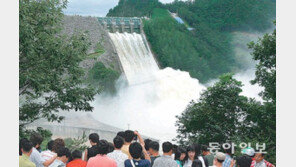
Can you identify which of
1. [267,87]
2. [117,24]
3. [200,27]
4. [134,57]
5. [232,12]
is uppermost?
[232,12]

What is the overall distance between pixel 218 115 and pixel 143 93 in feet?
115

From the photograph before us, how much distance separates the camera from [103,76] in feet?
181

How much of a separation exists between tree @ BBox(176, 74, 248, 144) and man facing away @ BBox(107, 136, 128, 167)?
13.2 m

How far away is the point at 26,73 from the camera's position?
46.0 ft

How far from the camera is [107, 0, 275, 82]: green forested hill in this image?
68.0 m

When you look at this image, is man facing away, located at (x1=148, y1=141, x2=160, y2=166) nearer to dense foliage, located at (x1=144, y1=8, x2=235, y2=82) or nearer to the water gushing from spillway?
the water gushing from spillway

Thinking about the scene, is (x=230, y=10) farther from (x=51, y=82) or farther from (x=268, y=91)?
(x=51, y=82)

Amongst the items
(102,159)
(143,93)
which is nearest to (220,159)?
(102,159)

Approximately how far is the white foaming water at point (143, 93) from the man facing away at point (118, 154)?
129ft

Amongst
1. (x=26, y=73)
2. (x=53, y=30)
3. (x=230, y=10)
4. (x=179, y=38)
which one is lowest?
(x=26, y=73)

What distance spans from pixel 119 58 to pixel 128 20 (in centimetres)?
848

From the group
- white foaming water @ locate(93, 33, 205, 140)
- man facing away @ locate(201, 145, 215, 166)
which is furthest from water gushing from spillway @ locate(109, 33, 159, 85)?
man facing away @ locate(201, 145, 215, 166)

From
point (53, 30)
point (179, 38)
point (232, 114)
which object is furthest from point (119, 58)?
point (53, 30)

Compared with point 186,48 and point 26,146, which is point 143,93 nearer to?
point 186,48
